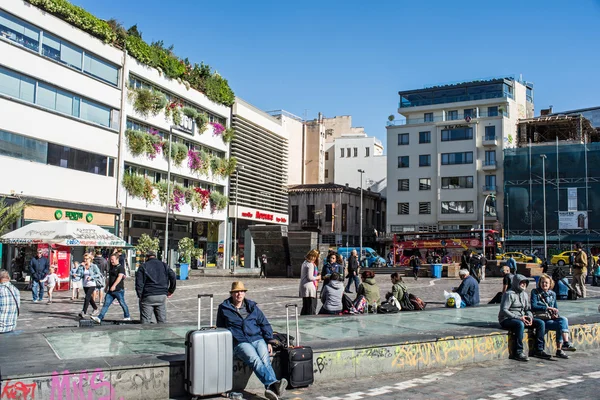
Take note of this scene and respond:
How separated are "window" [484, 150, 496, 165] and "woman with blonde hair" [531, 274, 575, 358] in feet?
182

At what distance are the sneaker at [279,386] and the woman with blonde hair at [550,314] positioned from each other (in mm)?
6028

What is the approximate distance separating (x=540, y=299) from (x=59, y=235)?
1761 centimetres

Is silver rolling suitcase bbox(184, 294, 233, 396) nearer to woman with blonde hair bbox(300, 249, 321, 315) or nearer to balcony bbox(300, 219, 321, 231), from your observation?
woman with blonde hair bbox(300, 249, 321, 315)

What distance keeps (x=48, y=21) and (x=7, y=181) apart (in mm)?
9031

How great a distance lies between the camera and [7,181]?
28.7 m

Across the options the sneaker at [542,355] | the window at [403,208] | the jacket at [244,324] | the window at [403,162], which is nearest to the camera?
the jacket at [244,324]

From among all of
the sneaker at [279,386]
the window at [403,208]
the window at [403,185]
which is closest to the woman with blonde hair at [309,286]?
the sneaker at [279,386]

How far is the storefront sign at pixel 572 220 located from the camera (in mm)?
59375

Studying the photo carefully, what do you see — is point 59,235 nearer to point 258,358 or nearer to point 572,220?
point 258,358

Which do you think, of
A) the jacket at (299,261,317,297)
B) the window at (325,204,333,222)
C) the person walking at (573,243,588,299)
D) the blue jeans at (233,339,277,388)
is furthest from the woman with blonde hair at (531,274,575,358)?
the window at (325,204,333,222)

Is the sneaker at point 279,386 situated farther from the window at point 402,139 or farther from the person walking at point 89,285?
the window at point 402,139

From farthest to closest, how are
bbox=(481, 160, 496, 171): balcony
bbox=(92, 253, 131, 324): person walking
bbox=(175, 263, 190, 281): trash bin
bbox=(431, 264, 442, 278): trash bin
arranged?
1. bbox=(481, 160, 496, 171): balcony
2. bbox=(431, 264, 442, 278): trash bin
3. bbox=(175, 263, 190, 281): trash bin
4. bbox=(92, 253, 131, 324): person walking

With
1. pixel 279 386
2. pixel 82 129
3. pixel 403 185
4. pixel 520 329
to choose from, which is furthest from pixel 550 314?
pixel 403 185

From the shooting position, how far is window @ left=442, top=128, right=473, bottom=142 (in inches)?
2611
